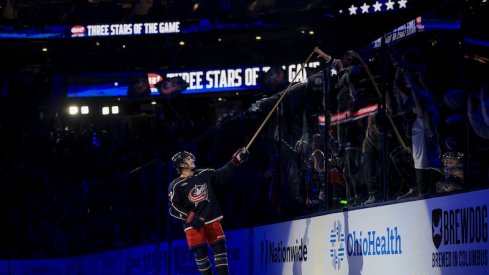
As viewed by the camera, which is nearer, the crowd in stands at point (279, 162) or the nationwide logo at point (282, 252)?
the crowd in stands at point (279, 162)

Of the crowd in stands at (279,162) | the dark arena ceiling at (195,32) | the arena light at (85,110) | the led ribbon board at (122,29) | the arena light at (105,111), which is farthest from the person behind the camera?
the arena light at (105,111)

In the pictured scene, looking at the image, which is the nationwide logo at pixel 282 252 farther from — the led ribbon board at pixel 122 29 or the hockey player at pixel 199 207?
the led ribbon board at pixel 122 29

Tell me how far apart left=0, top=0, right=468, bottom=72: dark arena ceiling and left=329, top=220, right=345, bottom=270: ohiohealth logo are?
69.1ft

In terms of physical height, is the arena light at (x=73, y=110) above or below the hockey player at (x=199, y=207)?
above

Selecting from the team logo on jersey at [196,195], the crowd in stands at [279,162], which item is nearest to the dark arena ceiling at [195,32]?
the crowd in stands at [279,162]

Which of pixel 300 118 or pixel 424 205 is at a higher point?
pixel 300 118

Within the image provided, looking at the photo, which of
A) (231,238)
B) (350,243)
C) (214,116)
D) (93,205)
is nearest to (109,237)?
(93,205)

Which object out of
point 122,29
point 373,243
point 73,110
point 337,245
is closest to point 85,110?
point 73,110

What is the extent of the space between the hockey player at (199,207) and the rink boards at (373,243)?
1060 mm

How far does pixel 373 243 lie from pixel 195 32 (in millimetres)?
26231

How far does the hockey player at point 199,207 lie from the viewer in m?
11.6

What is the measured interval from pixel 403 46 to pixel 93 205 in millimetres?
15098

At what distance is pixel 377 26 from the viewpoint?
103 ft

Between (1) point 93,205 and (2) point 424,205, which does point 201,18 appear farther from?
(2) point 424,205
